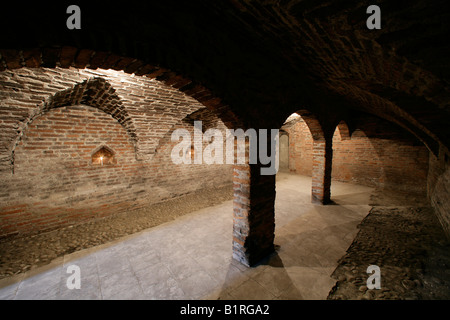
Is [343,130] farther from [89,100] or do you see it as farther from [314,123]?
[89,100]

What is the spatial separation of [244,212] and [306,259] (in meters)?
1.30

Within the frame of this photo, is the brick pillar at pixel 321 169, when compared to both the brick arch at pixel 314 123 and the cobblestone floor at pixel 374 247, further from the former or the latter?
the cobblestone floor at pixel 374 247

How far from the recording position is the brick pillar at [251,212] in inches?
113

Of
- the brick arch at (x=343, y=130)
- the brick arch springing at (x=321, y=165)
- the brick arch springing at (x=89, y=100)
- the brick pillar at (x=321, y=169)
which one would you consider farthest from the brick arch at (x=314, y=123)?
the brick arch springing at (x=89, y=100)

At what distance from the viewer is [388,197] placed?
5992mm

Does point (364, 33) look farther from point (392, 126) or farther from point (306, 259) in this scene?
point (392, 126)

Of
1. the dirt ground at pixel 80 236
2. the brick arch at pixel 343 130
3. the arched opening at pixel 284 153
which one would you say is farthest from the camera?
the arched opening at pixel 284 153

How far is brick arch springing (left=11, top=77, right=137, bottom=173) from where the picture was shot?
338cm

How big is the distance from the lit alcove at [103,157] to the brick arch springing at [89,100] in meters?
0.85

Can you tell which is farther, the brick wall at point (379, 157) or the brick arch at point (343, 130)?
the brick arch at point (343, 130)

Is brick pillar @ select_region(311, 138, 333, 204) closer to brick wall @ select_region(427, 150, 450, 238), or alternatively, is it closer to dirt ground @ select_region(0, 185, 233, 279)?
brick wall @ select_region(427, 150, 450, 238)

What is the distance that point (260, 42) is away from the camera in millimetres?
2400

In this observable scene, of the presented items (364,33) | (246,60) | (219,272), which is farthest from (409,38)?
(219,272)

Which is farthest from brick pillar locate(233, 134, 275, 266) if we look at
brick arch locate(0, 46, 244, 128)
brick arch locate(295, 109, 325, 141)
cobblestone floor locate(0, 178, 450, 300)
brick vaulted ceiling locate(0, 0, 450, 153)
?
brick arch locate(295, 109, 325, 141)
